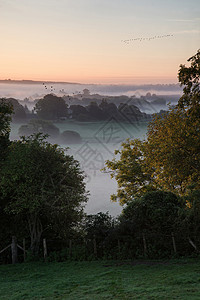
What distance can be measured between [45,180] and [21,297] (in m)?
12.4

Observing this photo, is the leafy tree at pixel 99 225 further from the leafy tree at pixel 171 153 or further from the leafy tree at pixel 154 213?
the leafy tree at pixel 171 153

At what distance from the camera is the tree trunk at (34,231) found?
26156mm

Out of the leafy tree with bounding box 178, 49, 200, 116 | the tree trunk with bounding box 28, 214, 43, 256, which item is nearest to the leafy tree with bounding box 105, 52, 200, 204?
the leafy tree with bounding box 178, 49, 200, 116

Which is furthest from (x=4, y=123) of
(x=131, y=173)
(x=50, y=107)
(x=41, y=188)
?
(x=50, y=107)

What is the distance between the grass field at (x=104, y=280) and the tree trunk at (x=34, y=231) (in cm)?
381

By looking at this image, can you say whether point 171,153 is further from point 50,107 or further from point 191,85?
point 50,107

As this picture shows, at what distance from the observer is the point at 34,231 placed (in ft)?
86.9

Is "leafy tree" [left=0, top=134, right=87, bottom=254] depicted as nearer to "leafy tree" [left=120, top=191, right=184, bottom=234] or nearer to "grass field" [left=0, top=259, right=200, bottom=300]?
"grass field" [left=0, top=259, right=200, bottom=300]

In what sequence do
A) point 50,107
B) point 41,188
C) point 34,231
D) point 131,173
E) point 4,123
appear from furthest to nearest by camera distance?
point 50,107 < point 131,173 < point 4,123 < point 34,231 < point 41,188

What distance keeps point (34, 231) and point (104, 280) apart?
39.0ft

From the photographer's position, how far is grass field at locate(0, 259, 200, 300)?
12898 millimetres

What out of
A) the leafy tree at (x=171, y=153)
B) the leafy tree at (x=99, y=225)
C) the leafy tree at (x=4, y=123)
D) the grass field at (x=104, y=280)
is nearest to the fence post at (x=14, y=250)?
the grass field at (x=104, y=280)

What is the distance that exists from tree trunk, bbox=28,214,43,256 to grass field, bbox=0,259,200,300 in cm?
381

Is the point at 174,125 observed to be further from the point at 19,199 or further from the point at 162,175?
the point at 19,199
